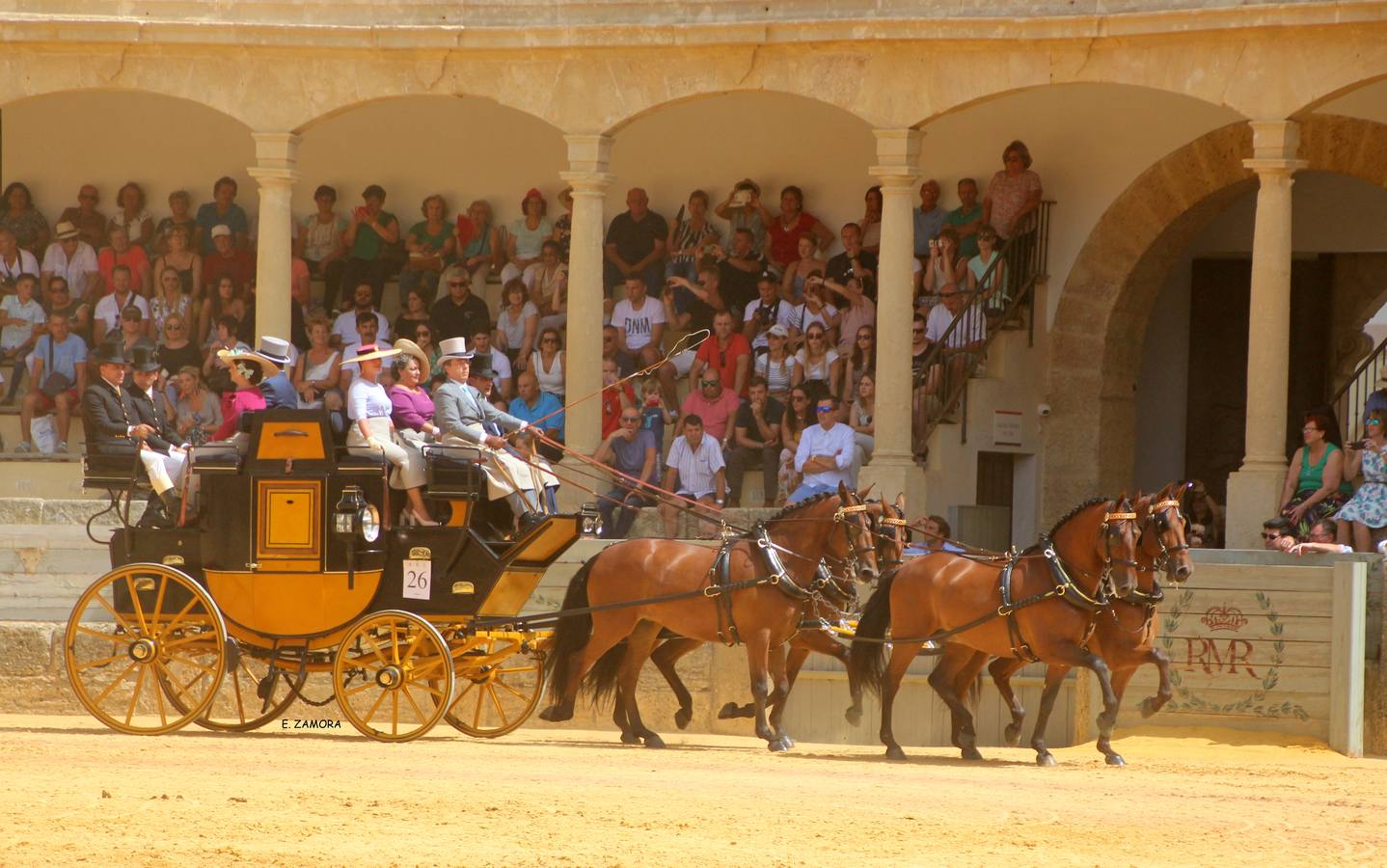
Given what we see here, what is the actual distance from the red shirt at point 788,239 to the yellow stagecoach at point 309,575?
699 centimetres

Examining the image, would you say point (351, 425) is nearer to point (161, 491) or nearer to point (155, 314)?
point (161, 491)

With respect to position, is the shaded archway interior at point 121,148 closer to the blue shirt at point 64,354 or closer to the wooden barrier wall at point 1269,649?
the blue shirt at point 64,354

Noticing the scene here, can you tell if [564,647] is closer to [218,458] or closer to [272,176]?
[218,458]

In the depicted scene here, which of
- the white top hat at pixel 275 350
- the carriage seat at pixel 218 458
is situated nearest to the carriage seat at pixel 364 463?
the carriage seat at pixel 218 458

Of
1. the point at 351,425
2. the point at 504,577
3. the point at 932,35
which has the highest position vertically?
the point at 932,35

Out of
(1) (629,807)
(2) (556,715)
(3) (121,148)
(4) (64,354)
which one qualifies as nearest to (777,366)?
(2) (556,715)

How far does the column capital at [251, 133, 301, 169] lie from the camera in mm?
18125

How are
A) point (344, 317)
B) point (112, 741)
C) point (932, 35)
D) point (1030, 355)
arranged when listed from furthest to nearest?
point (344, 317) → point (1030, 355) → point (932, 35) → point (112, 741)

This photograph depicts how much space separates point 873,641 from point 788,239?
23.1ft

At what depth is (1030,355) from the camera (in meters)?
18.8

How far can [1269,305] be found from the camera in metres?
16.0

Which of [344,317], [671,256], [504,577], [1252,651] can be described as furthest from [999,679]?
[344,317]

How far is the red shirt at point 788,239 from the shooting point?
19.5 m

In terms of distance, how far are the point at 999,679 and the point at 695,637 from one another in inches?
74.8
